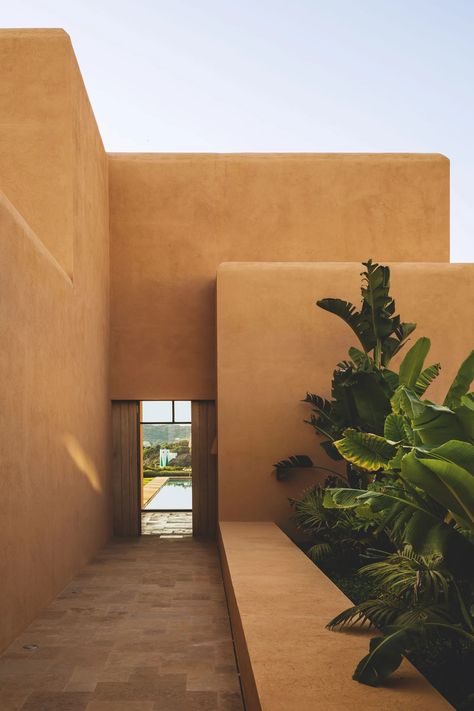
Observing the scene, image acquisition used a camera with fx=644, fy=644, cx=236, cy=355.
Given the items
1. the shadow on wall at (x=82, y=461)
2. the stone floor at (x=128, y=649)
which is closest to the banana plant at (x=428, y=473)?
the stone floor at (x=128, y=649)

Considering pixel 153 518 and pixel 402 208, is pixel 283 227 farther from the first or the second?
pixel 153 518

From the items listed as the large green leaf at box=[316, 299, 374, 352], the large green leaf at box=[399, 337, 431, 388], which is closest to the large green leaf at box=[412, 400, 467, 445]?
the large green leaf at box=[399, 337, 431, 388]

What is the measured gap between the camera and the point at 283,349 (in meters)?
10.8

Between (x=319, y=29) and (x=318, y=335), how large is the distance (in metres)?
5.90

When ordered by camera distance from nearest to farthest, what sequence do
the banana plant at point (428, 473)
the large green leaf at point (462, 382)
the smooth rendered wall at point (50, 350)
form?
the banana plant at point (428, 473)
the large green leaf at point (462, 382)
the smooth rendered wall at point (50, 350)

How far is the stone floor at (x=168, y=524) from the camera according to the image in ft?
42.1

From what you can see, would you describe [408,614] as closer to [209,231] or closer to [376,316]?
[376,316]

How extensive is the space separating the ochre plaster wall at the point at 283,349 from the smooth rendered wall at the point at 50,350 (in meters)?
2.21

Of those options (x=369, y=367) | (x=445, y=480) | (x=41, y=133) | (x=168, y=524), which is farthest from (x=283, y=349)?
(x=445, y=480)

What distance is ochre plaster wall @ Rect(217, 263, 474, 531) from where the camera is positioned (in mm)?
10656

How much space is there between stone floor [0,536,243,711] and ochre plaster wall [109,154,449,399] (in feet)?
14.9

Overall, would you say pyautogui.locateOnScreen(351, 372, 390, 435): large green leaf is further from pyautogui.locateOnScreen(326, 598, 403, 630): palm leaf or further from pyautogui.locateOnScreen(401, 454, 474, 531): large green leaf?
pyautogui.locateOnScreen(401, 454, 474, 531): large green leaf

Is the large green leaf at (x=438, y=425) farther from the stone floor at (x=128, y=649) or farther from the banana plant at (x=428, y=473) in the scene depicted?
the stone floor at (x=128, y=649)

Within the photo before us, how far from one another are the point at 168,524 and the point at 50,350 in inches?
282
